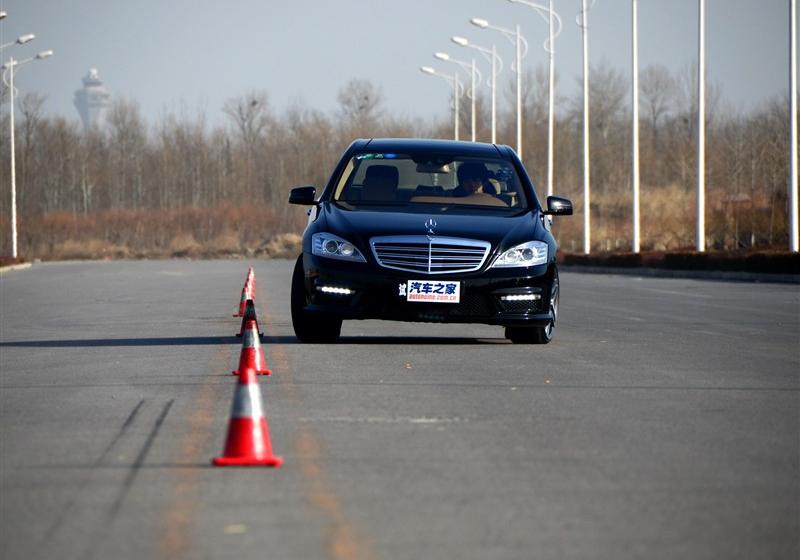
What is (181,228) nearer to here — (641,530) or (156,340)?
(156,340)

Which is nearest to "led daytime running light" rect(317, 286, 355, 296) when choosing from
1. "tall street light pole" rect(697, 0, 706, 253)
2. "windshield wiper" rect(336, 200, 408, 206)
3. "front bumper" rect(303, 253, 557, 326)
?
"front bumper" rect(303, 253, 557, 326)

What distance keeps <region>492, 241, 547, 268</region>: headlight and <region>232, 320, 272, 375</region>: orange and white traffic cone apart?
2825 mm

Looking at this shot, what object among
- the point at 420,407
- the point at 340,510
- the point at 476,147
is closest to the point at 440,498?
the point at 340,510

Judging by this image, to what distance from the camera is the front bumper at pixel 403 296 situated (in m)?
13.9

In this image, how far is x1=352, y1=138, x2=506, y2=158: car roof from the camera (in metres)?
15.8

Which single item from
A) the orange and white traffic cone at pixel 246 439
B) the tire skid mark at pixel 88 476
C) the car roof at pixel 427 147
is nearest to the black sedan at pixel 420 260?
the car roof at pixel 427 147

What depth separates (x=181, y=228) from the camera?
112 meters

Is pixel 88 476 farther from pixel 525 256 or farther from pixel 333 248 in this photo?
pixel 525 256

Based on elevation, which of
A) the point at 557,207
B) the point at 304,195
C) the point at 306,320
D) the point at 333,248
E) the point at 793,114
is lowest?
the point at 306,320

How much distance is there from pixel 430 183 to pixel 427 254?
1.63 meters

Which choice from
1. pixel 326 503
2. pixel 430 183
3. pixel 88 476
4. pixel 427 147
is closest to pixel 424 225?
pixel 430 183

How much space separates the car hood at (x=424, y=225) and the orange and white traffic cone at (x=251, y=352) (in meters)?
2.27

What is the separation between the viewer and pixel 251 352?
35.8ft

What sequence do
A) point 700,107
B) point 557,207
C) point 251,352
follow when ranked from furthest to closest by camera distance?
point 700,107, point 557,207, point 251,352
